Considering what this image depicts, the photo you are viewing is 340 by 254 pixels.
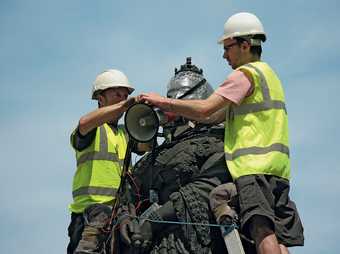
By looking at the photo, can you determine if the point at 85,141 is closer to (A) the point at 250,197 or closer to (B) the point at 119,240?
(B) the point at 119,240

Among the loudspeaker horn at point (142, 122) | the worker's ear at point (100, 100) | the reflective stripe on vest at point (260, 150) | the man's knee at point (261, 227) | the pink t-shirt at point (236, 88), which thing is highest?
the worker's ear at point (100, 100)

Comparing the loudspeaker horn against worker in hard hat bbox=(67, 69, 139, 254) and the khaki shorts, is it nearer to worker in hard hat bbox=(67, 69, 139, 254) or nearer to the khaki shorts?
worker in hard hat bbox=(67, 69, 139, 254)

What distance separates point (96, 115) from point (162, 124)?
84 cm

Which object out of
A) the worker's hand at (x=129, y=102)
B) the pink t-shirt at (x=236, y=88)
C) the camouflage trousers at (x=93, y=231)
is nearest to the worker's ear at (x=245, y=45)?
the pink t-shirt at (x=236, y=88)

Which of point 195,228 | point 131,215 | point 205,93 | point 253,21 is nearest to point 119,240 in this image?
point 131,215

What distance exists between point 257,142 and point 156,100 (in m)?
1.35

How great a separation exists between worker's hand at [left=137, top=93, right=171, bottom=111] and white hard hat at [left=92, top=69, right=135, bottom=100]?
2465 mm

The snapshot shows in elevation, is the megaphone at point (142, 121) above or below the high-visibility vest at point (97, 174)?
above

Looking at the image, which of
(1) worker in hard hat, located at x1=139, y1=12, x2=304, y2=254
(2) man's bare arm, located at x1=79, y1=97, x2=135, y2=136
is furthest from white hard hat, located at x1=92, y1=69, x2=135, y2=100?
(1) worker in hard hat, located at x1=139, y1=12, x2=304, y2=254

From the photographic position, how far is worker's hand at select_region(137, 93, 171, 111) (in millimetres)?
10539

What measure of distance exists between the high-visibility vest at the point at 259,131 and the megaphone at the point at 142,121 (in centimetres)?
106

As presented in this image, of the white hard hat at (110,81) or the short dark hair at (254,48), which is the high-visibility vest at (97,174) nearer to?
the white hard hat at (110,81)

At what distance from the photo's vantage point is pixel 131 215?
37.3 feet

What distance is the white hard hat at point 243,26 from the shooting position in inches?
418
